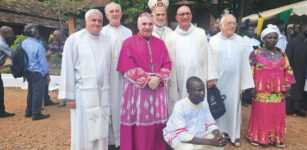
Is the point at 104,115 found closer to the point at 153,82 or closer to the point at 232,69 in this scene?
the point at 153,82

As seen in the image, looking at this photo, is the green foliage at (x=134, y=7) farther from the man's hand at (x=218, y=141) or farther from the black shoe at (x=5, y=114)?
the man's hand at (x=218, y=141)

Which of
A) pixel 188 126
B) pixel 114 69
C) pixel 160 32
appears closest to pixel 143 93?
pixel 188 126

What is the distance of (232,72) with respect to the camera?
12.6ft

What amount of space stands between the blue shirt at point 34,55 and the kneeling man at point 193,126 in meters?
3.91

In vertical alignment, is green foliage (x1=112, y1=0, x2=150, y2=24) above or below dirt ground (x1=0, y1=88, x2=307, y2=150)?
above

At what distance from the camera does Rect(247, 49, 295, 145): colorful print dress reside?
12.1 ft

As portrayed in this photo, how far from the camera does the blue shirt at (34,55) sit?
16.9 ft

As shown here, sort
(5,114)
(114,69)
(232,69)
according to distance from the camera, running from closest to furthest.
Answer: (114,69), (232,69), (5,114)

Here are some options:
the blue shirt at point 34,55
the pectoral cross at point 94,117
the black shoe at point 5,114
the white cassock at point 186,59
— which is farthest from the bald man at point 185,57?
the black shoe at point 5,114

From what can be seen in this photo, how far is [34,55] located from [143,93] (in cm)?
357

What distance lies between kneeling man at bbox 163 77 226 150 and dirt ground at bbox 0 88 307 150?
1.37m

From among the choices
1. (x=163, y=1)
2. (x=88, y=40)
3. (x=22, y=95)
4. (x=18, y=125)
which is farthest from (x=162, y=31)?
(x=22, y=95)

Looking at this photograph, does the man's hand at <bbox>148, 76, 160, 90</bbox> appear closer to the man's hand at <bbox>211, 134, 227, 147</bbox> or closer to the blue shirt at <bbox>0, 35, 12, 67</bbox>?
the man's hand at <bbox>211, 134, 227, 147</bbox>

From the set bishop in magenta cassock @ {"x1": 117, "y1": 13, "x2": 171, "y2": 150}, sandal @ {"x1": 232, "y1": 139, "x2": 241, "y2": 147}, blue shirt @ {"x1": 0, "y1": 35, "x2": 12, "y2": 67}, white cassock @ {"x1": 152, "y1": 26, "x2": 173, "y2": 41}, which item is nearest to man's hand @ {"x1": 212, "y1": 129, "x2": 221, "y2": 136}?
bishop in magenta cassock @ {"x1": 117, "y1": 13, "x2": 171, "y2": 150}
